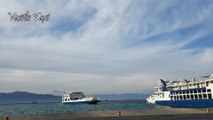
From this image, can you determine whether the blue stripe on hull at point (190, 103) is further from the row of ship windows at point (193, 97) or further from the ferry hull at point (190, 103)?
the row of ship windows at point (193, 97)

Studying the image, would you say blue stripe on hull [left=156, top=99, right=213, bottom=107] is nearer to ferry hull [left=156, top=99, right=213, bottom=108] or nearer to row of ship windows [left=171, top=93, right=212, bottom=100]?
ferry hull [left=156, top=99, right=213, bottom=108]

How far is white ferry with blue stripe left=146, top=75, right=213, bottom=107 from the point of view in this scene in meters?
116

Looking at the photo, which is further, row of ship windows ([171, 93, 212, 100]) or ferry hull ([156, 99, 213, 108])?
row of ship windows ([171, 93, 212, 100])

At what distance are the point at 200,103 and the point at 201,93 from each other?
3.54 metres

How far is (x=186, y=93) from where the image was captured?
131 meters

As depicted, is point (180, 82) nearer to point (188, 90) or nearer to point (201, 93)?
point (188, 90)

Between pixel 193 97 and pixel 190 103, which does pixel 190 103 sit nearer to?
pixel 190 103

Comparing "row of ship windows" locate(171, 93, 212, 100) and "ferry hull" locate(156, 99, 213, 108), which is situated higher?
"row of ship windows" locate(171, 93, 212, 100)

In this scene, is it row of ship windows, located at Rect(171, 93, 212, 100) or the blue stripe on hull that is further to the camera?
row of ship windows, located at Rect(171, 93, 212, 100)

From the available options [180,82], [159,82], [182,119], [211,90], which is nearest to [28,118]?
[182,119]

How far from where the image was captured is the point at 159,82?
161125mm

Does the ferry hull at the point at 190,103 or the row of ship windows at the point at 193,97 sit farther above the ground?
the row of ship windows at the point at 193,97

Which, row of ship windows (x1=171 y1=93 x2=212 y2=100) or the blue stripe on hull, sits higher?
row of ship windows (x1=171 y1=93 x2=212 y2=100)

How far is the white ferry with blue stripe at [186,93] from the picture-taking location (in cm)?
11606
